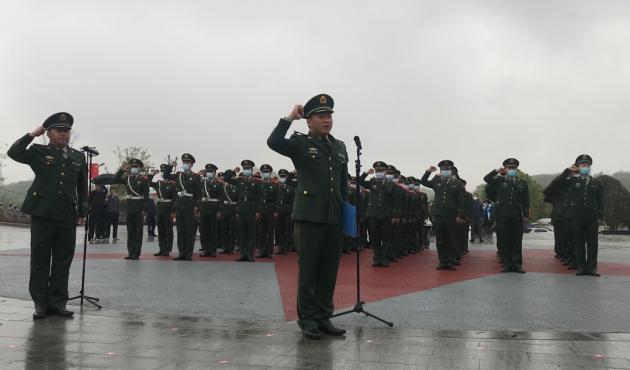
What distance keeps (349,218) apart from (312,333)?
122cm

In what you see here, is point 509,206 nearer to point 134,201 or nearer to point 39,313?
point 134,201

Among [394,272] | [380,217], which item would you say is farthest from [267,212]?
[394,272]

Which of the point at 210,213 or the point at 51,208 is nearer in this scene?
the point at 51,208

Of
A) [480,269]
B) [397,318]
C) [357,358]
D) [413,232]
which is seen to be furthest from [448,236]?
[357,358]

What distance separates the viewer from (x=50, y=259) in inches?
252

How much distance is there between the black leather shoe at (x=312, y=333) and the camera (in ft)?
16.3

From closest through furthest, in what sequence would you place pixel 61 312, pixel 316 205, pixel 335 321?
pixel 316 205
pixel 335 321
pixel 61 312

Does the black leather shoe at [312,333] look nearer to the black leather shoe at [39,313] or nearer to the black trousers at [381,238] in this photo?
the black leather shoe at [39,313]

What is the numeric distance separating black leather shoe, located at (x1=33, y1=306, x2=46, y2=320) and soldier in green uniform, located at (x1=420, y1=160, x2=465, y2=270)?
783 cm

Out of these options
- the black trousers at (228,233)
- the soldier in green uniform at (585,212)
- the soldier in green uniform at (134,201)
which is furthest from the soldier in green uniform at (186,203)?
the soldier in green uniform at (585,212)

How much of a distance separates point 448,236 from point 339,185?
6731mm

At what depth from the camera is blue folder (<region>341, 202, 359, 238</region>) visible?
5.52 m

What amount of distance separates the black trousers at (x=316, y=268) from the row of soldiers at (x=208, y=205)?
7.64m

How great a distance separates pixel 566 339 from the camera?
500 cm
